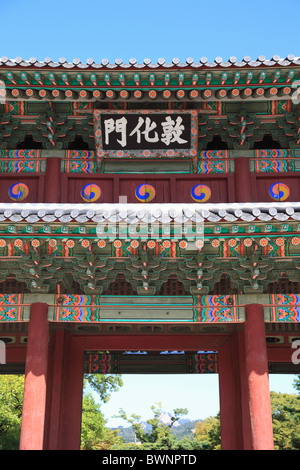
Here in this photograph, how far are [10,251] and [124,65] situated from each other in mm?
3560

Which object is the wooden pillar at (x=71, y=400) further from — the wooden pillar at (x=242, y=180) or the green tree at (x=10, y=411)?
the green tree at (x=10, y=411)

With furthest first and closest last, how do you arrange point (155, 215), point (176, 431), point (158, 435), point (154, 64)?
point (176, 431), point (158, 435), point (154, 64), point (155, 215)

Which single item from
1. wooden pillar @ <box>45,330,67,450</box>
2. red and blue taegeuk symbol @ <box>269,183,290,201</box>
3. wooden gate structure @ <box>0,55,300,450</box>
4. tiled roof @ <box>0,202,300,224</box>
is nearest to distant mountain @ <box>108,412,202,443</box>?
wooden gate structure @ <box>0,55,300,450</box>

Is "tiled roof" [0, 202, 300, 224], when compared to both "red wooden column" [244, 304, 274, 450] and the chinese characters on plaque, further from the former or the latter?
the chinese characters on plaque

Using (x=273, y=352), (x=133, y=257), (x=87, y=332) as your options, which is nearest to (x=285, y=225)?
(x=133, y=257)

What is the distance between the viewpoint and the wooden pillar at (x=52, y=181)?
8797mm

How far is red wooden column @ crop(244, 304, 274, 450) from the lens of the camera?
670 centimetres

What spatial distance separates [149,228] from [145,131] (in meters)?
3.11

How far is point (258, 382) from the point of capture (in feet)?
22.6

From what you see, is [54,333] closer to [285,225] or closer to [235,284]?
[235,284]

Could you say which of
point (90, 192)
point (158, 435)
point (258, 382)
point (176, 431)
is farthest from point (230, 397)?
point (176, 431)

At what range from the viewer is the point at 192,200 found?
8977 millimetres

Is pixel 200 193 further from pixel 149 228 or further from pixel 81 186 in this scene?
pixel 149 228

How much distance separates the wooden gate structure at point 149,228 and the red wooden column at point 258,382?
0.02 m
